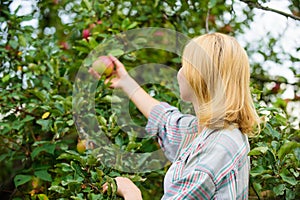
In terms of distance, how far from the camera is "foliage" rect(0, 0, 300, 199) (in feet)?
4.82

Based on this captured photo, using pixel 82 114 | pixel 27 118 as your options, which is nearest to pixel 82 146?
pixel 82 114

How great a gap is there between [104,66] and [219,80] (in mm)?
653

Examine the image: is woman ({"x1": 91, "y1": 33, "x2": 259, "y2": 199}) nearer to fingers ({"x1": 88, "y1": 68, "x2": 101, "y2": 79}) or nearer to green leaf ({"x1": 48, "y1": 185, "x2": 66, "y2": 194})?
green leaf ({"x1": 48, "y1": 185, "x2": 66, "y2": 194})

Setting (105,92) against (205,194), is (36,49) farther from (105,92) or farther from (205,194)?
(205,194)

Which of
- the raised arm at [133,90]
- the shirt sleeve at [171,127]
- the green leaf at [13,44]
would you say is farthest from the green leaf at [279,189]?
the green leaf at [13,44]

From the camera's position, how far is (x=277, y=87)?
2365mm

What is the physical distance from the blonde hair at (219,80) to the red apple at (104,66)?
1.85ft

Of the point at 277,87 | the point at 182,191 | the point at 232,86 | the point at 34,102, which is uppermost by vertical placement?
the point at 232,86

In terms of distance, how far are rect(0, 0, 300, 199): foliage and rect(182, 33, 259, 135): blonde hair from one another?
0.13 metres

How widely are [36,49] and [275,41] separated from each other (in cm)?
120

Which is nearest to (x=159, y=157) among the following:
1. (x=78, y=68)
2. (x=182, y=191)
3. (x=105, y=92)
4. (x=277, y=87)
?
(x=105, y=92)

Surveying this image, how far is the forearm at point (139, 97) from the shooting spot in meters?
1.75

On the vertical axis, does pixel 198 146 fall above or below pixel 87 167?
above

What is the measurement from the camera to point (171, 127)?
163cm
